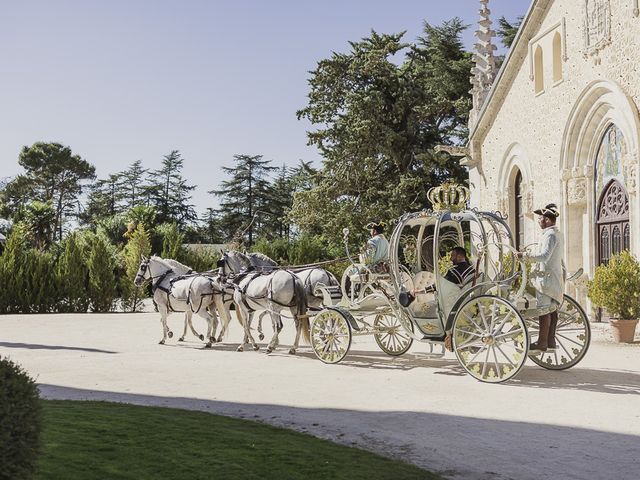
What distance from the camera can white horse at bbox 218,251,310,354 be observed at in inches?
536

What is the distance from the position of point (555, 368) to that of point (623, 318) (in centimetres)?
469

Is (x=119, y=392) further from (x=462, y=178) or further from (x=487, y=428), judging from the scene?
(x=462, y=178)

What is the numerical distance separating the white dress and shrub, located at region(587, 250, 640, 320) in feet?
16.0

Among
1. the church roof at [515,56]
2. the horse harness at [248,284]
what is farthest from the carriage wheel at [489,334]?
the church roof at [515,56]

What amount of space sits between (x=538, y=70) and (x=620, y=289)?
9.30 meters

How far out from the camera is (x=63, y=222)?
7725 centimetres

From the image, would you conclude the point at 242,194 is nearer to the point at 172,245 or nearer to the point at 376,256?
the point at 172,245

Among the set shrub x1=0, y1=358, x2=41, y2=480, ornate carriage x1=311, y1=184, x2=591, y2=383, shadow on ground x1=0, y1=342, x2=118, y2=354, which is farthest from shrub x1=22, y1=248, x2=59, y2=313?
shrub x1=0, y1=358, x2=41, y2=480

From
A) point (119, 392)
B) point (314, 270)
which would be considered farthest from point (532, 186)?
point (119, 392)

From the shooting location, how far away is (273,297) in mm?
13656

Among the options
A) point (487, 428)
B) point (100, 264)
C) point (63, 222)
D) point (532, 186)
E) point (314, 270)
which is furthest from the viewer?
point (63, 222)

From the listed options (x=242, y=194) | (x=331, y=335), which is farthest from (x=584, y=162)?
(x=242, y=194)

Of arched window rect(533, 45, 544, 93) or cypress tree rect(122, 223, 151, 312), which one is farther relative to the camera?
cypress tree rect(122, 223, 151, 312)

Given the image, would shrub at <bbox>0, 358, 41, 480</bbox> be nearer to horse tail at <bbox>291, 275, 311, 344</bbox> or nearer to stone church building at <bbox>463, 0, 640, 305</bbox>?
horse tail at <bbox>291, 275, 311, 344</bbox>
